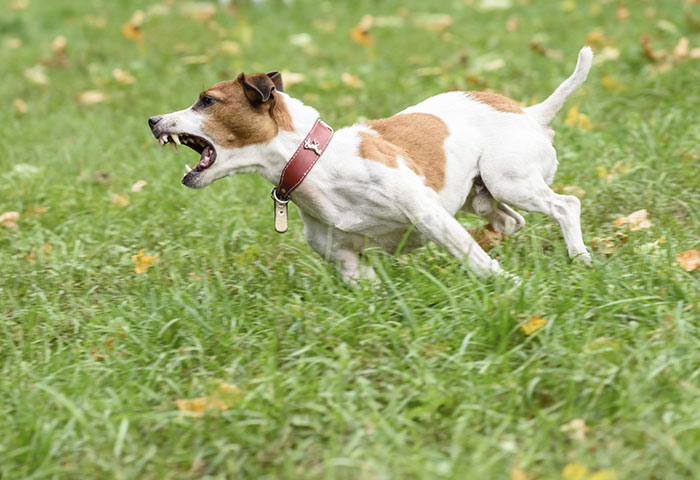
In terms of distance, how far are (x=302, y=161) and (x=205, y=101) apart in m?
0.50

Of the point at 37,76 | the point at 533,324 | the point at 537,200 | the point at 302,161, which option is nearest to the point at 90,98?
the point at 37,76

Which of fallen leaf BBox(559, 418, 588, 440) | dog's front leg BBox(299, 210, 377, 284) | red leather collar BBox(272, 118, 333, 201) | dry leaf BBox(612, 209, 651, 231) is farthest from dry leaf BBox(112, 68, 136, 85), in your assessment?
fallen leaf BBox(559, 418, 588, 440)

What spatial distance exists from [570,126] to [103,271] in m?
3.27

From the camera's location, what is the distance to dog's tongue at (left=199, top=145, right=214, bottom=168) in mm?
3457

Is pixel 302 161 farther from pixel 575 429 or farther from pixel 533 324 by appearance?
pixel 575 429

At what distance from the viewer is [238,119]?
344cm

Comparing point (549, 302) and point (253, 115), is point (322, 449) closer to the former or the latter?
point (549, 302)

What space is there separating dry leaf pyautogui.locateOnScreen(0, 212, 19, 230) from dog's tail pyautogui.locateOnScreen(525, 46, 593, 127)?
3.07 metres

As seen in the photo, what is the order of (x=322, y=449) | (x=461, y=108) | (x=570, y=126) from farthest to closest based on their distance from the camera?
(x=570, y=126) < (x=461, y=108) < (x=322, y=449)

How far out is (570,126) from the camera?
561cm

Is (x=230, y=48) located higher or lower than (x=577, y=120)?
lower

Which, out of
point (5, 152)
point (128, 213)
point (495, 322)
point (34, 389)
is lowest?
point (5, 152)

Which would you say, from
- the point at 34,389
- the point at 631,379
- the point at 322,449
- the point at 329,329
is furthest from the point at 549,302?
the point at 34,389

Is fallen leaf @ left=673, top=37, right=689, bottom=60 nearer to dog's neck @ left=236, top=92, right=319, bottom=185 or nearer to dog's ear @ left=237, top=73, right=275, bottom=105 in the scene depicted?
dog's neck @ left=236, top=92, right=319, bottom=185
